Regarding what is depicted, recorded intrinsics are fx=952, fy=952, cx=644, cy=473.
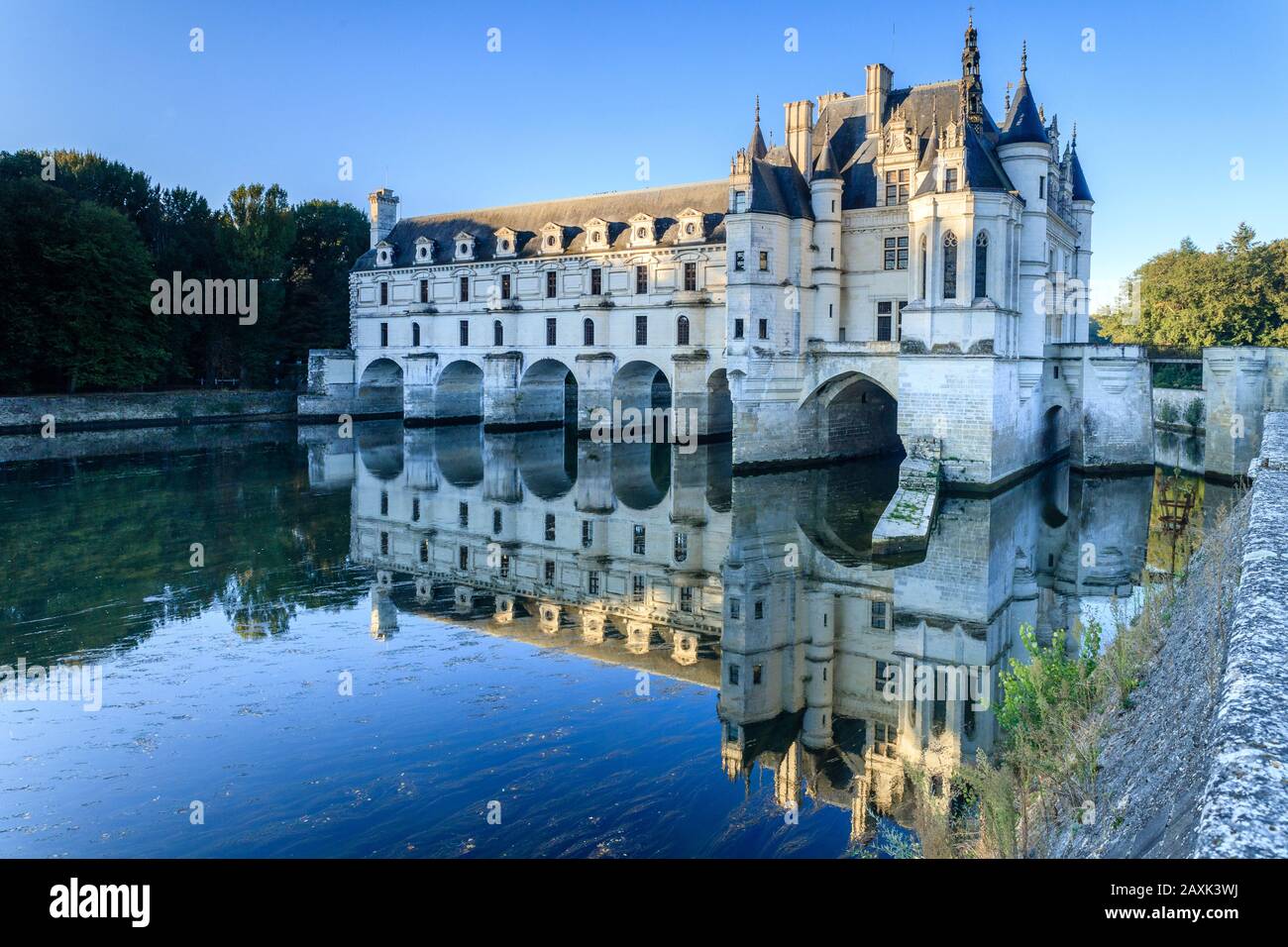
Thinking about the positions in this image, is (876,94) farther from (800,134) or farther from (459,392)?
(459,392)

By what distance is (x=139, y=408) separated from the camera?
4469cm

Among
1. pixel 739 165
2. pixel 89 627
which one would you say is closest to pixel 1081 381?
pixel 739 165

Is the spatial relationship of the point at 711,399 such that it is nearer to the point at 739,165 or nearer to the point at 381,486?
the point at 739,165

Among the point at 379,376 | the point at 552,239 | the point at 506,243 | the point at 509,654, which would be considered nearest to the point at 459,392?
the point at 379,376

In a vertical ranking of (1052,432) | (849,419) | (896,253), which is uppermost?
(896,253)

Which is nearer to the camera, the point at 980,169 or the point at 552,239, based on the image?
the point at 980,169

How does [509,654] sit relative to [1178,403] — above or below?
below

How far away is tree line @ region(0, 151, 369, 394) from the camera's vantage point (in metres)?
40.9

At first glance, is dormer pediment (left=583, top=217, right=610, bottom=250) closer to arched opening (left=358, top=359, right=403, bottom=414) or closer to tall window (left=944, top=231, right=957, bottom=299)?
arched opening (left=358, top=359, right=403, bottom=414)

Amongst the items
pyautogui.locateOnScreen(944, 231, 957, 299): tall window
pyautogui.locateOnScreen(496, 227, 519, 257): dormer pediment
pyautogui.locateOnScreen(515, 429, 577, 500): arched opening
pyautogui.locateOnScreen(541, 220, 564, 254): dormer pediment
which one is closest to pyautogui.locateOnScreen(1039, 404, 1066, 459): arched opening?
pyautogui.locateOnScreen(944, 231, 957, 299): tall window

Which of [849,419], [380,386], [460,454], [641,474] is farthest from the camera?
[380,386]

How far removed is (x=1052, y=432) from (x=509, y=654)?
24.7 m

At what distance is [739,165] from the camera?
28.2 m
